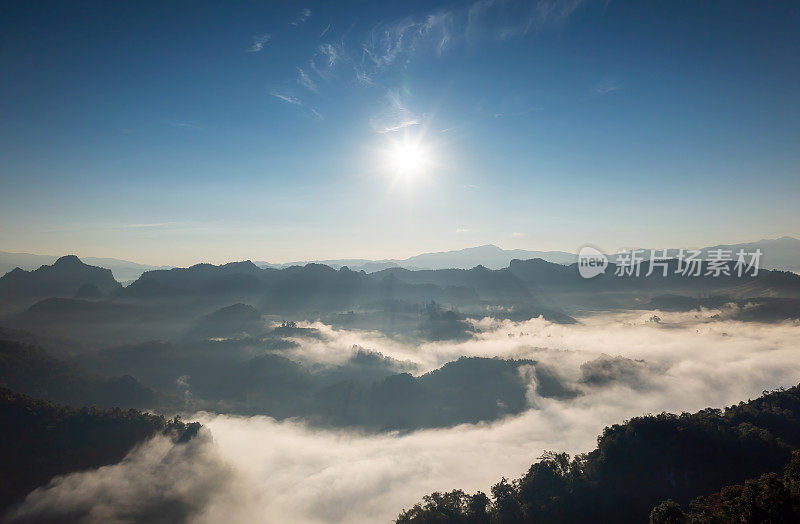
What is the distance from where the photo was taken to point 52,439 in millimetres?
93000

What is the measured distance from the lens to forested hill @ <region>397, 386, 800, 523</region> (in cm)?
5394

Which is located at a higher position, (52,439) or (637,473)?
(637,473)

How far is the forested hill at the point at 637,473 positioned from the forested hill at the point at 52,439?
90599 mm

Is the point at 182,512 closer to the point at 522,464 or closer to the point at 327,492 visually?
the point at 327,492

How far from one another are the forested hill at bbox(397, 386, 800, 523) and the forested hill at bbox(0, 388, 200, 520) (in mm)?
90599

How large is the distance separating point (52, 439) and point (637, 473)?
5348 inches

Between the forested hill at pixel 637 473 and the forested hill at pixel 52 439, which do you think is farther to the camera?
the forested hill at pixel 52 439

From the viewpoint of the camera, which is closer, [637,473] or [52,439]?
[637,473]

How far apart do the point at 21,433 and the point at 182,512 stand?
1787 inches

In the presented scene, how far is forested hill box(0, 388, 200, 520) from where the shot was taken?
8662 centimetres

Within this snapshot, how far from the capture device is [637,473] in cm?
5853

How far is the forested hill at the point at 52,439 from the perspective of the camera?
86625mm

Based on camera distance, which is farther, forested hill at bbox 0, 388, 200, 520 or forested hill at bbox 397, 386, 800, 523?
forested hill at bbox 0, 388, 200, 520

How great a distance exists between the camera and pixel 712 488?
53.5 m
